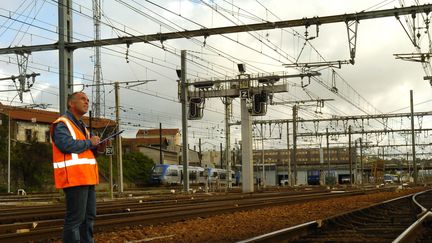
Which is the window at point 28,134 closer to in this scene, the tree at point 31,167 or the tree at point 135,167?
the tree at point 31,167

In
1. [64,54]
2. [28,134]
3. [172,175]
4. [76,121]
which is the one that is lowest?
[172,175]

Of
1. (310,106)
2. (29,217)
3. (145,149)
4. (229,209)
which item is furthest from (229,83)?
(145,149)

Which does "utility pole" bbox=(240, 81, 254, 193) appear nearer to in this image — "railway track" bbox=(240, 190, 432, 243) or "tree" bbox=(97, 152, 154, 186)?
"tree" bbox=(97, 152, 154, 186)

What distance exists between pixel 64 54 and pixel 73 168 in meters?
22.0

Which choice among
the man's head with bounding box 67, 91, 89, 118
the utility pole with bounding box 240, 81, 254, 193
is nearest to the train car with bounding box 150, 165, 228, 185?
the utility pole with bounding box 240, 81, 254, 193

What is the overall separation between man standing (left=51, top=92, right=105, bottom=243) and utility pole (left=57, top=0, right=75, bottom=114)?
20877 mm

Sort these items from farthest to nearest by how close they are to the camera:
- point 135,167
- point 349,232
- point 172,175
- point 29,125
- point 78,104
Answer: point 135,167, point 29,125, point 172,175, point 349,232, point 78,104

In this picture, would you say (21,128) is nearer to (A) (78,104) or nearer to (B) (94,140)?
(A) (78,104)

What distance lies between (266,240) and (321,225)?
2.95m

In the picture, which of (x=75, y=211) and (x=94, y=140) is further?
(x=94, y=140)

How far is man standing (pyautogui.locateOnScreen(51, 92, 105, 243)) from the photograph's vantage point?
17.5 ft

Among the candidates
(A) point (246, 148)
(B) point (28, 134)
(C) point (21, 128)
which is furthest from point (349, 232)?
(B) point (28, 134)

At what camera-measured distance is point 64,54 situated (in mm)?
26328

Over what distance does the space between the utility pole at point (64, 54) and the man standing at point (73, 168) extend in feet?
68.5
